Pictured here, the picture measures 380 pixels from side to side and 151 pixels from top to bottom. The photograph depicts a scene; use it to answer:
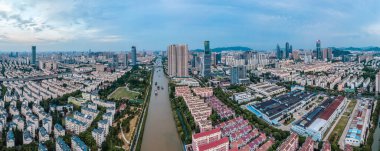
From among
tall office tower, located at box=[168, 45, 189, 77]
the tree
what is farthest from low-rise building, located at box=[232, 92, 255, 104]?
tall office tower, located at box=[168, 45, 189, 77]

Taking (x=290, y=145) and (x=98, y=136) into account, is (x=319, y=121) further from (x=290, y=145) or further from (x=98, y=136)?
(x=98, y=136)

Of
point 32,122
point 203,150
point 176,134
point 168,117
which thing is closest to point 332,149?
point 203,150

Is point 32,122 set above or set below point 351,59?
below

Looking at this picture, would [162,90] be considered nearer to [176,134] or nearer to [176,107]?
[176,107]

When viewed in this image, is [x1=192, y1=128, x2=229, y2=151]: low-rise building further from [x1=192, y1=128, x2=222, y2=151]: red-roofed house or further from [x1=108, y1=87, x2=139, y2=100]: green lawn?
[x1=108, y1=87, x2=139, y2=100]: green lawn

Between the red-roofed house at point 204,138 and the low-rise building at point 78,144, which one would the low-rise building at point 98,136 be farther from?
the red-roofed house at point 204,138

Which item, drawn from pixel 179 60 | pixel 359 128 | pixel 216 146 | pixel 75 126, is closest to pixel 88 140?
pixel 75 126
